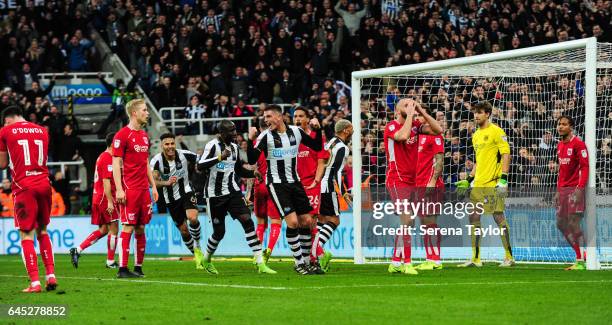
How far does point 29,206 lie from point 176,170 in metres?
5.15

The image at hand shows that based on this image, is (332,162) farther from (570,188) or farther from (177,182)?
(570,188)

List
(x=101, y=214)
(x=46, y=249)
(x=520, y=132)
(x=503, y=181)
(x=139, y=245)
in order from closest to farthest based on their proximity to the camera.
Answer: (x=46, y=249) → (x=139, y=245) → (x=503, y=181) → (x=520, y=132) → (x=101, y=214)

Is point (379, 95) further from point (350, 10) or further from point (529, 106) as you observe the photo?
point (350, 10)

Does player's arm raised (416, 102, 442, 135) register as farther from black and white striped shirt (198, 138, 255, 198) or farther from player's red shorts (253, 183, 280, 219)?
player's red shorts (253, 183, 280, 219)

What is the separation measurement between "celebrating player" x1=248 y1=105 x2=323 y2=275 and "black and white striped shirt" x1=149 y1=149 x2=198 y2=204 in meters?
2.93

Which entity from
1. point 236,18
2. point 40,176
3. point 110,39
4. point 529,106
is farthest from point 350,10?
point 40,176

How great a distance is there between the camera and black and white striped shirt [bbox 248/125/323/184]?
48.3 ft

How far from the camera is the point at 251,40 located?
3038 centimetres

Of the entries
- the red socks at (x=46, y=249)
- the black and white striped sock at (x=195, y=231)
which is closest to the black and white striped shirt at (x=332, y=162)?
the black and white striped sock at (x=195, y=231)

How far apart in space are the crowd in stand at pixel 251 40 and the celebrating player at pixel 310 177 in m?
10.1

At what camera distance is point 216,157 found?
1573 cm

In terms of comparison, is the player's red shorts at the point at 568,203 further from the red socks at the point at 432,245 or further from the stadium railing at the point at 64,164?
the stadium railing at the point at 64,164

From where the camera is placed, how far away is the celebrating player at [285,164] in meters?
14.7

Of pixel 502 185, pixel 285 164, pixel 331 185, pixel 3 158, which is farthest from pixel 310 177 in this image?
pixel 3 158
